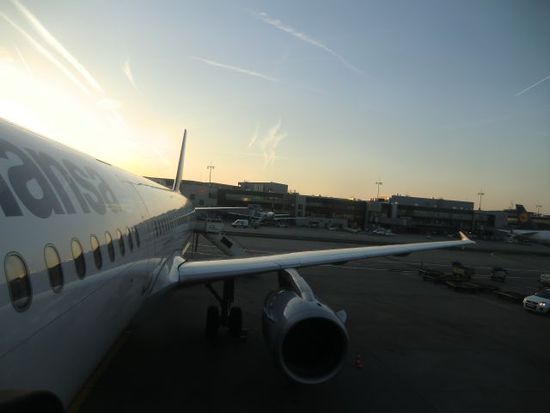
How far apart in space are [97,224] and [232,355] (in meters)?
5.83

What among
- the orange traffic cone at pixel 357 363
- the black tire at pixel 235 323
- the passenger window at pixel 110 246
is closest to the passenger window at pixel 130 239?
the passenger window at pixel 110 246

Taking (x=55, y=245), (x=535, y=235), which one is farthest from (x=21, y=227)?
(x=535, y=235)

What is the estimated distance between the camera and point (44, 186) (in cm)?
352

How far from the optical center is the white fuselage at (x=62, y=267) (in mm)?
2671

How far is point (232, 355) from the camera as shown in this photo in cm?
932

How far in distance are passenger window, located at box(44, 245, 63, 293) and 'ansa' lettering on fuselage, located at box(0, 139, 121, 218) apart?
0.27m

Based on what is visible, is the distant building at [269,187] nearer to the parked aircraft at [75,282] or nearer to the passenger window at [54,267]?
the parked aircraft at [75,282]

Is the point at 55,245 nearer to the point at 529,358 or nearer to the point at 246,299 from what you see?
the point at 529,358

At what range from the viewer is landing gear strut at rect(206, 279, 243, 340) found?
10312 millimetres

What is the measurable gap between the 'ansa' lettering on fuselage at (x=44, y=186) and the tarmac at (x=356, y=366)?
3.12 metres

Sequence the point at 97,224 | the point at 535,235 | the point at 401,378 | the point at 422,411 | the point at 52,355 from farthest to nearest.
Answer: the point at 535,235 → the point at 401,378 → the point at 422,411 → the point at 97,224 → the point at 52,355

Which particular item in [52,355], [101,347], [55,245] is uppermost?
[55,245]

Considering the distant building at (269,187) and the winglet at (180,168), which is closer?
the winglet at (180,168)

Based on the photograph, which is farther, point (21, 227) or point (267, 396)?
point (267, 396)
